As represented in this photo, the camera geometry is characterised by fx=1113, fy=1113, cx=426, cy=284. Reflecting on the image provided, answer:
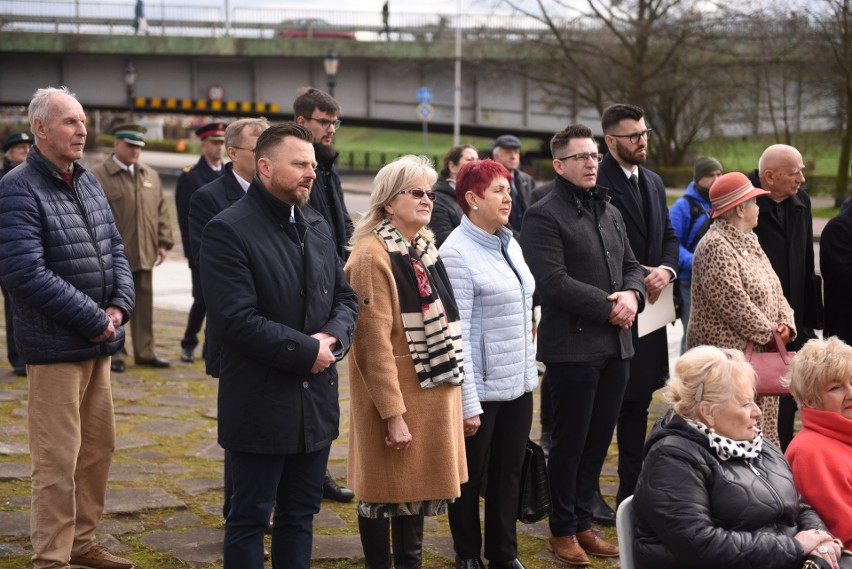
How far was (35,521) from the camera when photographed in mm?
4887

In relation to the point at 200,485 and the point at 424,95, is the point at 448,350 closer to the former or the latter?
the point at 200,485

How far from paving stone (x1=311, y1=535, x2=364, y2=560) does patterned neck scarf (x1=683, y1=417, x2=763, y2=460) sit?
2.10 meters

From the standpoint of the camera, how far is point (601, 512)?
20.5ft

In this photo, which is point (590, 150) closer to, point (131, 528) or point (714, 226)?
point (714, 226)

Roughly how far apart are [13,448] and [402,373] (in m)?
3.42

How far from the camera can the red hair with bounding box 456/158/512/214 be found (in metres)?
5.34

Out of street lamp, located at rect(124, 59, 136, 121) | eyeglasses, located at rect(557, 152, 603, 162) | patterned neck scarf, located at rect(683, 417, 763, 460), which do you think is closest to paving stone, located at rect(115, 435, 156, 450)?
eyeglasses, located at rect(557, 152, 603, 162)

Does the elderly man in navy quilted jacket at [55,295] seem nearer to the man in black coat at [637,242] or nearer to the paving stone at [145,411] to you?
the man in black coat at [637,242]

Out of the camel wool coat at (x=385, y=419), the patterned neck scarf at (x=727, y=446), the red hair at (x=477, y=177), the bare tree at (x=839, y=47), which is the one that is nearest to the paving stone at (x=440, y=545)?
the camel wool coat at (x=385, y=419)

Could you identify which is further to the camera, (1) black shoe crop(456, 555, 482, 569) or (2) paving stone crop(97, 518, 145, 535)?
(2) paving stone crop(97, 518, 145, 535)

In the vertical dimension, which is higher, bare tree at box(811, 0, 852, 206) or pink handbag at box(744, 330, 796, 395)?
bare tree at box(811, 0, 852, 206)

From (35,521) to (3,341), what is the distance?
6333 millimetres

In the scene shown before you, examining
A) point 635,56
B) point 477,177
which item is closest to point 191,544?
point 477,177

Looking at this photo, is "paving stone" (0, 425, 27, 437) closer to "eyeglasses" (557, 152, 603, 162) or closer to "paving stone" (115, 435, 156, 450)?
"paving stone" (115, 435, 156, 450)
